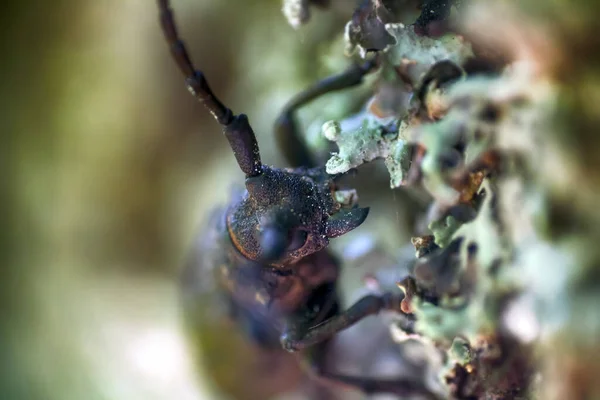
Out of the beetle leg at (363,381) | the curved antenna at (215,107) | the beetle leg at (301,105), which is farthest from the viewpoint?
the beetle leg at (363,381)

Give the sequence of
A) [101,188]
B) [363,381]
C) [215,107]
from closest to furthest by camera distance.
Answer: [215,107] → [363,381] → [101,188]

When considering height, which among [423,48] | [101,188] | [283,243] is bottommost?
[283,243]

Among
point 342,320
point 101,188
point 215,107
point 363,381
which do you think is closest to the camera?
point 215,107

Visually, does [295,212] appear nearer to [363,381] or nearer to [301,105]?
[301,105]

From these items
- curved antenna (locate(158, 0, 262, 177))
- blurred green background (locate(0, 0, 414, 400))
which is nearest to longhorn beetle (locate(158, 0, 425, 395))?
curved antenna (locate(158, 0, 262, 177))

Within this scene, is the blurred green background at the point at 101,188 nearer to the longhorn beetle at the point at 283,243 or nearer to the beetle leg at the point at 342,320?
the longhorn beetle at the point at 283,243

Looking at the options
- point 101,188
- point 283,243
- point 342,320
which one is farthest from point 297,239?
point 101,188

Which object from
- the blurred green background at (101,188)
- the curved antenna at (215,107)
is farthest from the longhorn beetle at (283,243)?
the blurred green background at (101,188)
